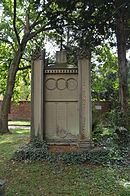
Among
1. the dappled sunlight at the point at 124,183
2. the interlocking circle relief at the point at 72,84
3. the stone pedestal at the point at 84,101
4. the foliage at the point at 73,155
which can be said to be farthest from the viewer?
the interlocking circle relief at the point at 72,84

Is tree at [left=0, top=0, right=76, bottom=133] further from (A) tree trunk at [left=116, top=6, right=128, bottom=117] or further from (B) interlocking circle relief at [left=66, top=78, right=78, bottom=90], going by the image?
(B) interlocking circle relief at [left=66, top=78, right=78, bottom=90]

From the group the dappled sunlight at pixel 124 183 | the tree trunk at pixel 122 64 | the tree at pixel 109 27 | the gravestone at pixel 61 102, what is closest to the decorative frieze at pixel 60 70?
the gravestone at pixel 61 102

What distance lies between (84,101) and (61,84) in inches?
42.3

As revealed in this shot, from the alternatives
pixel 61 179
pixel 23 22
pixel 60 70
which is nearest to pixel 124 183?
pixel 61 179

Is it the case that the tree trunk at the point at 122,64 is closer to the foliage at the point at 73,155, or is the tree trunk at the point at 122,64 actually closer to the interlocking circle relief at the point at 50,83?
the foliage at the point at 73,155

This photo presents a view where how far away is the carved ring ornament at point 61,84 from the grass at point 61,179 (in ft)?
8.65

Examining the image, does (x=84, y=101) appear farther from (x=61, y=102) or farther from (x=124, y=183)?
(x=124, y=183)

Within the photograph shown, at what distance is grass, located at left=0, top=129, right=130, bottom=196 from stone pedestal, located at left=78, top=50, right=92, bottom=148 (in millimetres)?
1209

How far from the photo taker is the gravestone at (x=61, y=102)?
602cm

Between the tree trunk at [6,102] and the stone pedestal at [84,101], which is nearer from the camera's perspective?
the stone pedestal at [84,101]

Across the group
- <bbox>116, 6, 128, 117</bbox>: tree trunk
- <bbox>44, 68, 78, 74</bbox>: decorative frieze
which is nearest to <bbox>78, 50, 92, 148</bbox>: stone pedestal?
<bbox>44, 68, 78, 74</bbox>: decorative frieze

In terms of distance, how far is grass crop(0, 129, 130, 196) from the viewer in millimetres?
3433

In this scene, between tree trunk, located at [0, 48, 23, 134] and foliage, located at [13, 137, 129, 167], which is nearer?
foliage, located at [13, 137, 129, 167]

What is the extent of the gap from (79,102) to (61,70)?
1.35 m
